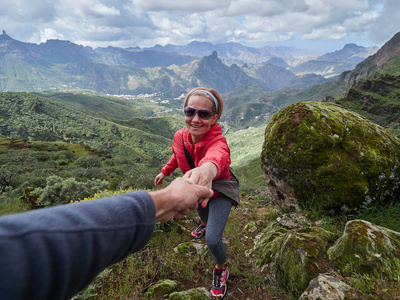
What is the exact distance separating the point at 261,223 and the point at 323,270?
11.0 ft

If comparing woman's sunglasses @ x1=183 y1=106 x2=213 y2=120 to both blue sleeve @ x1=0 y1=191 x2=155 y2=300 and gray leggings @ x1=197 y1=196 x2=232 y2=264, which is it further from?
blue sleeve @ x1=0 y1=191 x2=155 y2=300

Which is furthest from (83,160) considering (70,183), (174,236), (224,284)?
(224,284)

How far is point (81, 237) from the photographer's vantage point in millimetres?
1041

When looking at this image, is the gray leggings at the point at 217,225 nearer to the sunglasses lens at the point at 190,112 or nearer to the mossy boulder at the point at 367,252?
the sunglasses lens at the point at 190,112

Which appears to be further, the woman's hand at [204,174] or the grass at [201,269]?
the grass at [201,269]

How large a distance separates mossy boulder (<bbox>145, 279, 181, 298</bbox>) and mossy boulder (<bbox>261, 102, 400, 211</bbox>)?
14.6ft

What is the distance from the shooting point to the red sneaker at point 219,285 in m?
A: 3.75

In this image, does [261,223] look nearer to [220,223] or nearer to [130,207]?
[220,223]

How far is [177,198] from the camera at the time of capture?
6.22 feet

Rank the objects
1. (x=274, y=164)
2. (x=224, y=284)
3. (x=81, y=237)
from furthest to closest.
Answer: (x=274, y=164) < (x=224, y=284) < (x=81, y=237)

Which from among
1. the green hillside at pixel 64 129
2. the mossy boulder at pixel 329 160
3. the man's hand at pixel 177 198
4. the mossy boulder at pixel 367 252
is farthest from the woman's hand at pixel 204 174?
the green hillside at pixel 64 129

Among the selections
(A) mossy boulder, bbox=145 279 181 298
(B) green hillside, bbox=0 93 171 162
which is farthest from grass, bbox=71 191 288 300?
(B) green hillside, bbox=0 93 171 162

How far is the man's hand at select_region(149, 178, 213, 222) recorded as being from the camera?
1702 millimetres

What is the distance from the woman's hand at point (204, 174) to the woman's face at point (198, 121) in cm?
93
